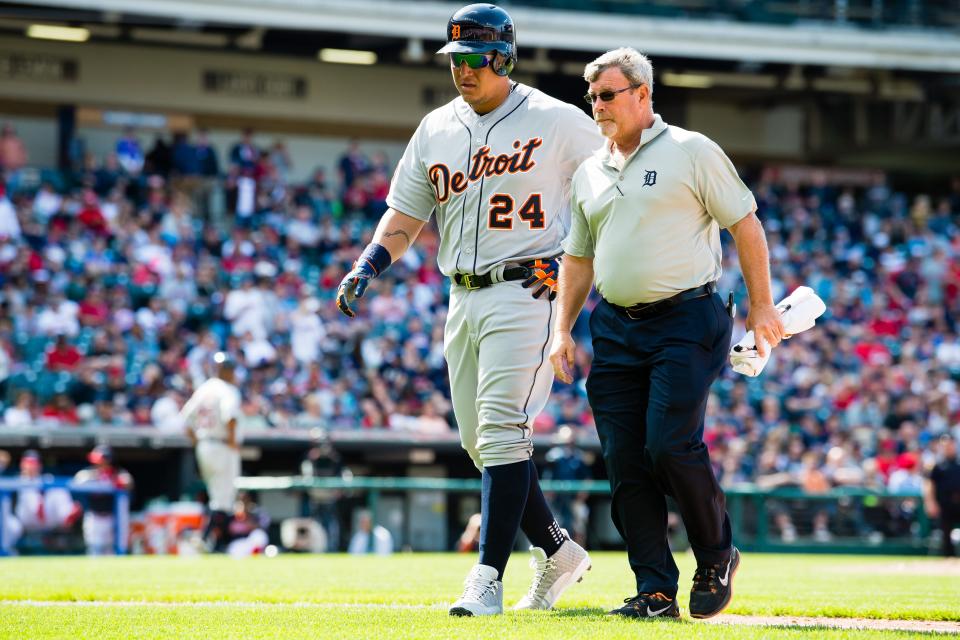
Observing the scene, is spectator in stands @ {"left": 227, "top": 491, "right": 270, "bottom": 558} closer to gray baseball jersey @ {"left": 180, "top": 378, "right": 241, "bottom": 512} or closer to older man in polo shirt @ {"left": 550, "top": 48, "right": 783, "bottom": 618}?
gray baseball jersey @ {"left": 180, "top": 378, "right": 241, "bottom": 512}

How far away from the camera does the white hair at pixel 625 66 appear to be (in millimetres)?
5176

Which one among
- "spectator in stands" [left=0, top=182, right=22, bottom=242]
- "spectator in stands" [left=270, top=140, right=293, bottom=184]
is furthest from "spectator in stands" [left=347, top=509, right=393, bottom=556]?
"spectator in stands" [left=270, top=140, right=293, bottom=184]

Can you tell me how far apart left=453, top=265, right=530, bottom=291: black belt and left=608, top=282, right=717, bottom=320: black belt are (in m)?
0.48

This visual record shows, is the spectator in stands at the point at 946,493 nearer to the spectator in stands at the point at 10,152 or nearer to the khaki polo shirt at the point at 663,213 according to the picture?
the khaki polo shirt at the point at 663,213

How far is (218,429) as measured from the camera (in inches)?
515

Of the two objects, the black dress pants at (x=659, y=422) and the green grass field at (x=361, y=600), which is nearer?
the green grass field at (x=361, y=600)

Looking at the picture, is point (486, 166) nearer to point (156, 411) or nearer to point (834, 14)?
point (156, 411)

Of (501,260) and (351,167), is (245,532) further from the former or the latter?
(351,167)

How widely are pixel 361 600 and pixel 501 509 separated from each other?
4.33 ft

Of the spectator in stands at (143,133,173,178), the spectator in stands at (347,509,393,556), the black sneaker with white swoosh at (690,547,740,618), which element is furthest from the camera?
the spectator in stands at (143,133,173,178)

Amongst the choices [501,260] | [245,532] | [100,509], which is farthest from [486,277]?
[100,509]

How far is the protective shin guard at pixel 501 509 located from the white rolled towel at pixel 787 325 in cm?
94

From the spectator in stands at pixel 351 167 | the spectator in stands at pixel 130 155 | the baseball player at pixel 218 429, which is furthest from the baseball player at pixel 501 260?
the spectator in stands at pixel 351 167

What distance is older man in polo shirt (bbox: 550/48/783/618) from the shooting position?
16.6ft
